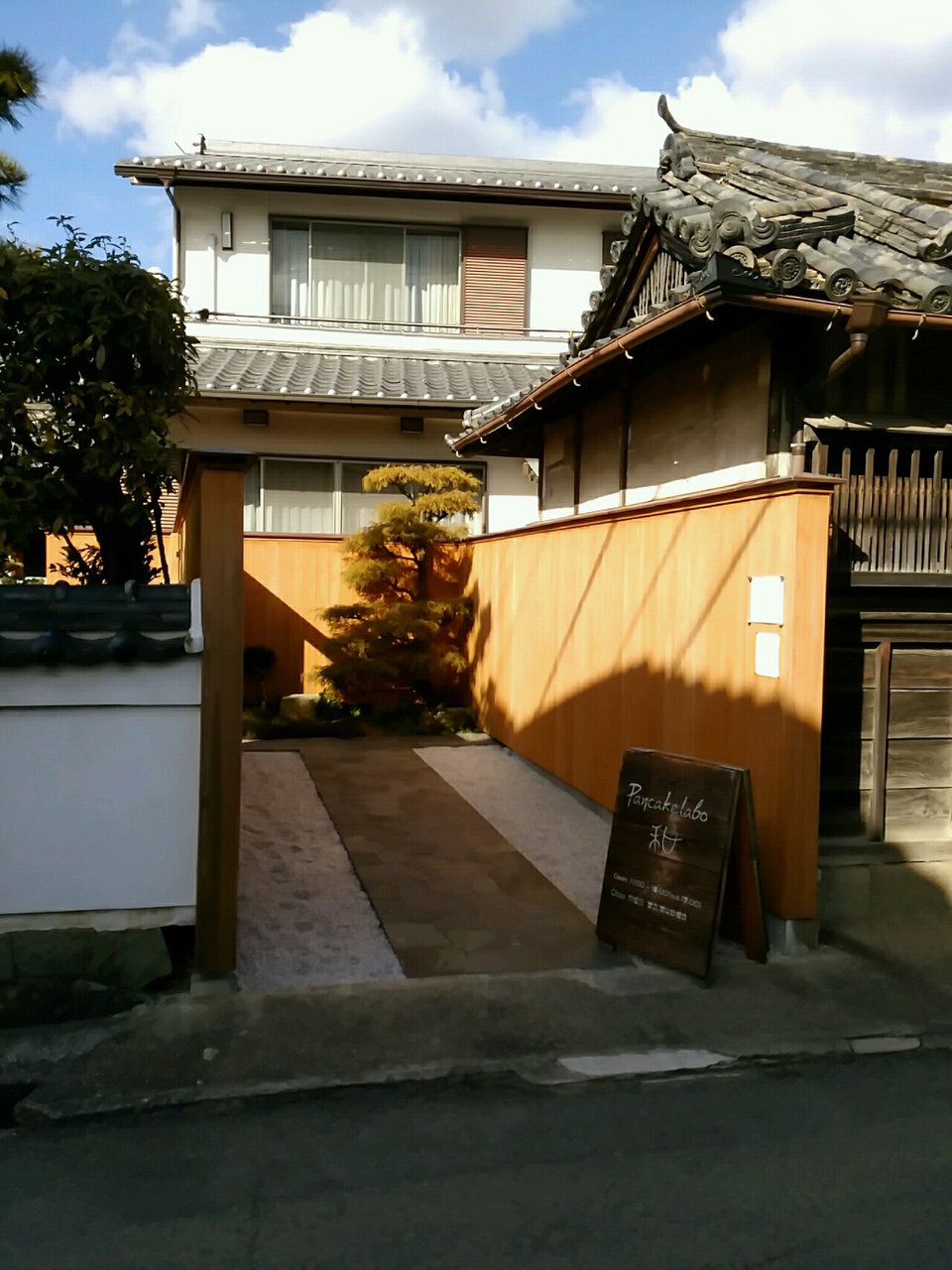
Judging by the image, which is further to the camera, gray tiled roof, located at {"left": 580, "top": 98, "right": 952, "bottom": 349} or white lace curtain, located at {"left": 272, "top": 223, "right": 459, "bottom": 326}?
white lace curtain, located at {"left": 272, "top": 223, "right": 459, "bottom": 326}

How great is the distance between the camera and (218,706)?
15.8 ft

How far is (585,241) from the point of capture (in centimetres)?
1597

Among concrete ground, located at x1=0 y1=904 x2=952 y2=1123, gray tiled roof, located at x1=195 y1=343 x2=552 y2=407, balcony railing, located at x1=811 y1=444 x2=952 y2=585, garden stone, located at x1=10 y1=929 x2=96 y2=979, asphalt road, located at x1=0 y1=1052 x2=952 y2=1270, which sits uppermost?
gray tiled roof, located at x1=195 y1=343 x2=552 y2=407

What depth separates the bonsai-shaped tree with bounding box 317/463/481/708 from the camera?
37.8 feet

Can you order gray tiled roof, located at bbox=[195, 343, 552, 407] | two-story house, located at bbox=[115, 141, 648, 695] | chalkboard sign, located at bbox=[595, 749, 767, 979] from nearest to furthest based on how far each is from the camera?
1. chalkboard sign, located at bbox=[595, 749, 767, 979]
2. gray tiled roof, located at bbox=[195, 343, 552, 407]
3. two-story house, located at bbox=[115, 141, 648, 695]

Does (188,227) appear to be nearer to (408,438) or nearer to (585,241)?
(408,438)

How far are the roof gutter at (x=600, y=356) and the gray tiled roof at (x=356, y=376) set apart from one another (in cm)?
242

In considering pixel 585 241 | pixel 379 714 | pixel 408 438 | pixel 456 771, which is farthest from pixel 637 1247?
pixel 585 241

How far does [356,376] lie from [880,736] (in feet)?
32.3

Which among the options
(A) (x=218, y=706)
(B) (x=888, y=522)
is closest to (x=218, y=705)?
(A) (x=218, y=706)

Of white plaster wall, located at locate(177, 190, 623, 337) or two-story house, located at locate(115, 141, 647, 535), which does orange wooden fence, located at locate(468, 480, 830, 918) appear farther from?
white plaster wall, located at locate(177, 190, 623, 337)

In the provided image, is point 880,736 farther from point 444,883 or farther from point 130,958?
point 130,958

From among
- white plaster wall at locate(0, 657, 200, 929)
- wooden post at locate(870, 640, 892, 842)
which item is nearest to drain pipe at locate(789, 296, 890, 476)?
wooden post at locate(870, 640, 892, 842)

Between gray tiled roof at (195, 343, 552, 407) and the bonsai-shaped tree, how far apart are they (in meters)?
1.70
